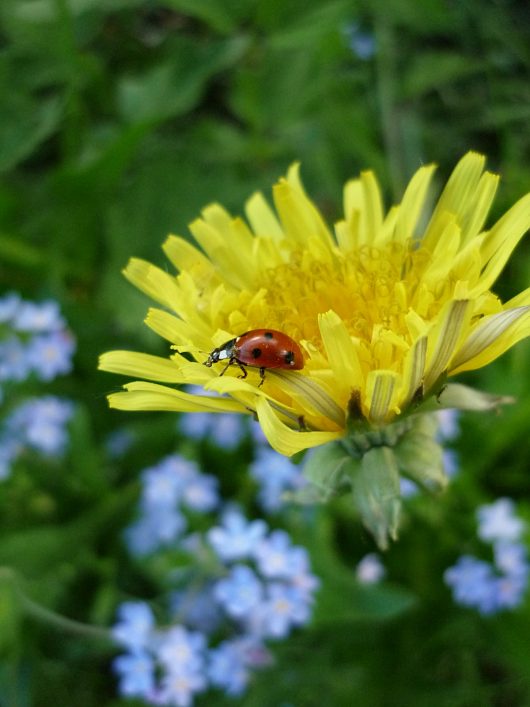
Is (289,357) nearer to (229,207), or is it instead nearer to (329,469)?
(329,469)

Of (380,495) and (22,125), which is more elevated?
(22,125)

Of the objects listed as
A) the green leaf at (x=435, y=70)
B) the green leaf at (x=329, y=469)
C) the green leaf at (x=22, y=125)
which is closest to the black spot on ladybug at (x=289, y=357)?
the green leaf at (x=329, y=469)

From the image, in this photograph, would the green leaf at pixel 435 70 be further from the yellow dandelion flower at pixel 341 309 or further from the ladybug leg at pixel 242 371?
the ladybug leg at pixel 242 371

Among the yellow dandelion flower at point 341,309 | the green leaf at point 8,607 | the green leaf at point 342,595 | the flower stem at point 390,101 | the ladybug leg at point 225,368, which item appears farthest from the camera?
the flower stem at point 390,101

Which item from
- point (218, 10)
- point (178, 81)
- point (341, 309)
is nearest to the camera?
point (341, 309)

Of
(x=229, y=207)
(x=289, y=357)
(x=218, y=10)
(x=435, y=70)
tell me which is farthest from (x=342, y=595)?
(x=435, y=70)

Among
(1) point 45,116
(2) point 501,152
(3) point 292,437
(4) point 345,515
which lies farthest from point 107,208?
(3) point 292,437

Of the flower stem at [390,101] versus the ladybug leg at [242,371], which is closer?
the ladybug leg at [242,371]
